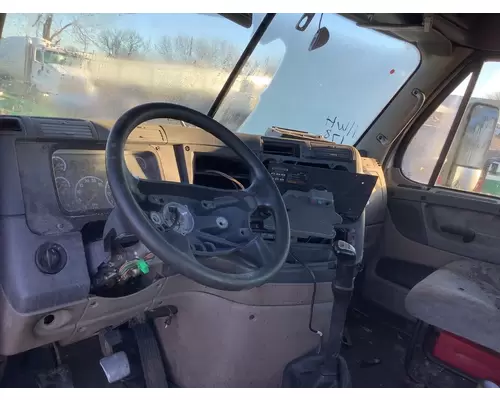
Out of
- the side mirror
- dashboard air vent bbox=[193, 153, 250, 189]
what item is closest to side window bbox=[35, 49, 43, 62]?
dashboard air vent bbox=[193, 153, 250, 189]

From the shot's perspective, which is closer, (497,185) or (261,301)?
(261,301)

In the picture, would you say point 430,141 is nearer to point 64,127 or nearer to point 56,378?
point 64,127

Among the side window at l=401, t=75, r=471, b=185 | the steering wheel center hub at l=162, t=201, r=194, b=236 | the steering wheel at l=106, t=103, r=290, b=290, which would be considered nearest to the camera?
the steering wheel at l=106, t=103, r=290, b=290

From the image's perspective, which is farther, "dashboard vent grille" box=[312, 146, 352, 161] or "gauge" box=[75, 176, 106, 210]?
"dashboard vent grille" box=[312, 146, 352, 161]

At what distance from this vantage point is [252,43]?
240 cm

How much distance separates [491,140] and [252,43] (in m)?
1.35

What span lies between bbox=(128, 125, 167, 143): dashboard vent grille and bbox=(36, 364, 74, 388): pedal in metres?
0.87

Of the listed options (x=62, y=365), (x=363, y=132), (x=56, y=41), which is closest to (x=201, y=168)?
(x=56, y=41)

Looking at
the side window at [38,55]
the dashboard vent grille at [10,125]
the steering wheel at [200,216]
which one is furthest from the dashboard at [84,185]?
the side window at [38,55]

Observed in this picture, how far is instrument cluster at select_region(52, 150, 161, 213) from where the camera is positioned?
1457mm

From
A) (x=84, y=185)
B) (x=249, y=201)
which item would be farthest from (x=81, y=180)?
(x=249, y=201)

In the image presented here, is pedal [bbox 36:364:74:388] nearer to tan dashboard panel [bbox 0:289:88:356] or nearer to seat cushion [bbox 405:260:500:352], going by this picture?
tan dashboard panel [bbox 0:289:88:356]

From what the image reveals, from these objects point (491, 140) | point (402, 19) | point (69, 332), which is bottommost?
point (69, 332)

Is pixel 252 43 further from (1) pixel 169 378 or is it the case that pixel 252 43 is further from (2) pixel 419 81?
(1) pixel 169 378
